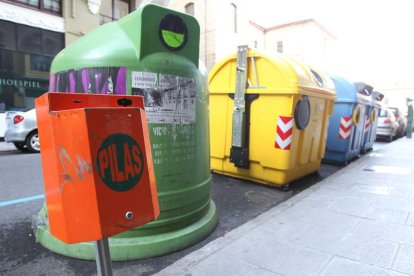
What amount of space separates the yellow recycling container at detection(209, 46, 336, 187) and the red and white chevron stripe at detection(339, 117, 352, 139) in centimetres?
167

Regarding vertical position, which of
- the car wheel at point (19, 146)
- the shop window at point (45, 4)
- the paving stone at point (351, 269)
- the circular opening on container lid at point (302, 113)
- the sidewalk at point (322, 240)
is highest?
the shop window at point (45, 4)

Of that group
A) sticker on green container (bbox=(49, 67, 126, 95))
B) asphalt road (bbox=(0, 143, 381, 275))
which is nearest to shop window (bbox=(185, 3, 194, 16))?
asphalt road (bbox=(0, 143, 381, 275))

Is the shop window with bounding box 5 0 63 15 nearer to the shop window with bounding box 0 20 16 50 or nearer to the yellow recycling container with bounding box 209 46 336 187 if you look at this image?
the shop window with bounding box 0 20 16 50

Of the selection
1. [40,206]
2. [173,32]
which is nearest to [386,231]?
[173,32]

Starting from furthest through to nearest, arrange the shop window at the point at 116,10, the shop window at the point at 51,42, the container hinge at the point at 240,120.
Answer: the shop window at the point at 116,10 → the shop window at the point at 51,42 → the container hinge at the point at 240,120

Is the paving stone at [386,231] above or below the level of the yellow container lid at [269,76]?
below

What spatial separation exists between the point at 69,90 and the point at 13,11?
38.9 ft

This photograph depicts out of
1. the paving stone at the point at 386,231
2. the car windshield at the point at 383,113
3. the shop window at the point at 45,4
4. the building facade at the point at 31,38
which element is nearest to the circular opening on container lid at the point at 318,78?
the paving stone at the point at 386,231

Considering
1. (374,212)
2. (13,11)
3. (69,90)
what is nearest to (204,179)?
(69,90)

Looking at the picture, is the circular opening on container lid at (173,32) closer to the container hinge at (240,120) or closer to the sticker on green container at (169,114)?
the sticker on green container at (169,114)

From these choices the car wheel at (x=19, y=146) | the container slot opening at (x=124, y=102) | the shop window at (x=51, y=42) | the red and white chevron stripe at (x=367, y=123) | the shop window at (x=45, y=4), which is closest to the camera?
the container slot opening at (x=124, y=102)

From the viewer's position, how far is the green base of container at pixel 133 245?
2.86m

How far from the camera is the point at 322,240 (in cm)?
326

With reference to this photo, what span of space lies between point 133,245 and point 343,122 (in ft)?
19.5
